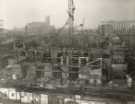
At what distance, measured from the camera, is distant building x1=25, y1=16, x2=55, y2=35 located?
2342 millimetres

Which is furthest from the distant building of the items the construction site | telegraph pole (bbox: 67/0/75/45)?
telegraph pole (bbox: 67/0/75/45)

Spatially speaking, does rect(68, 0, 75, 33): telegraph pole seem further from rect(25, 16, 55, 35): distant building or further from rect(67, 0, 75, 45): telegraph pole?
rect(25, 16, 55, 35): distant building

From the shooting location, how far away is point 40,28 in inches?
93.6

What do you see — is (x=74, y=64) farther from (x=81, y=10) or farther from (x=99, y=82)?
(x=81, y=10)

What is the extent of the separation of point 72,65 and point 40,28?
595mm

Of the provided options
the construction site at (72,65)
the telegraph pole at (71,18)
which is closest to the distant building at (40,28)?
the construction site at (72,65)

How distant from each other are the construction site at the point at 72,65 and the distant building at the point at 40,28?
1 cm

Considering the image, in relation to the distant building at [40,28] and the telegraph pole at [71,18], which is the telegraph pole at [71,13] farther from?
the distant building at [40,28]

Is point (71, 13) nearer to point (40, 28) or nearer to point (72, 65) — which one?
point (40, 28)

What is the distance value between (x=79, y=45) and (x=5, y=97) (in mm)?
1150

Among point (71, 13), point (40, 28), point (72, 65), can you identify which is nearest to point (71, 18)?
point (71, 13)

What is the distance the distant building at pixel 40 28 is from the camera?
2342 mm

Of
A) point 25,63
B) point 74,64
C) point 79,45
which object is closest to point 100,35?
point 79,45

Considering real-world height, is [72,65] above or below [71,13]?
below
